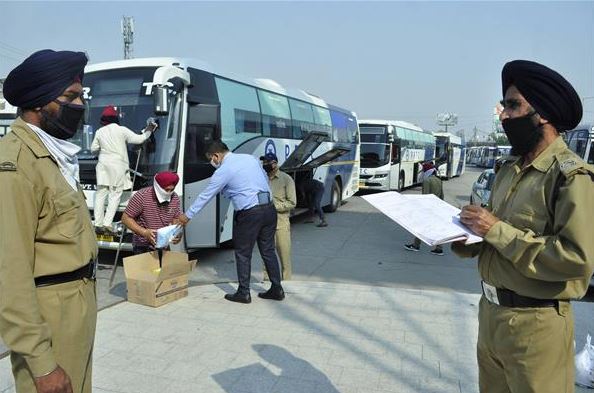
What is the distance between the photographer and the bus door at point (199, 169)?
7461 millimetres

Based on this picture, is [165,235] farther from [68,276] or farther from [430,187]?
[430,187]

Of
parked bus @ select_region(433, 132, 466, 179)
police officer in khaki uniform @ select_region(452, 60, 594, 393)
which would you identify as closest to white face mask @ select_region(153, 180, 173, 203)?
police officer in khaki uniform @ select_region(452, 60, 594, 393)

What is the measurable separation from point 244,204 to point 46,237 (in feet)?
12.0

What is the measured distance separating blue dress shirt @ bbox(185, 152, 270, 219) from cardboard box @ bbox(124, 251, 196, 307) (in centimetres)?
74

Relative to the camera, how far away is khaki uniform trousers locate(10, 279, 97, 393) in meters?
1.81

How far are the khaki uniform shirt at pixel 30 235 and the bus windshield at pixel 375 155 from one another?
19.1 m

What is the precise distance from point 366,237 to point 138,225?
670cm

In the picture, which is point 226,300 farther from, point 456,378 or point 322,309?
point 456,378

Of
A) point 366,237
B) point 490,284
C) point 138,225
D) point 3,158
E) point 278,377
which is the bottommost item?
point 366,237

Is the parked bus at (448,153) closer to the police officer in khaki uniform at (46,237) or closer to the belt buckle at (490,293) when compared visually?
the belt buckle at (490,293)

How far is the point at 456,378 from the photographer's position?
378cm

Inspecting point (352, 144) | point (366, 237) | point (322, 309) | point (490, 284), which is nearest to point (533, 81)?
point (490, 284)

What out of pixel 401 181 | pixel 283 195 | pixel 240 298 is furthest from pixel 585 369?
pixel 401 181

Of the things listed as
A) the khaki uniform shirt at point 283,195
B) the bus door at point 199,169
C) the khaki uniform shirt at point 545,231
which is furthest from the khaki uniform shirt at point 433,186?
the khaki uniform shirt at point 545,231
